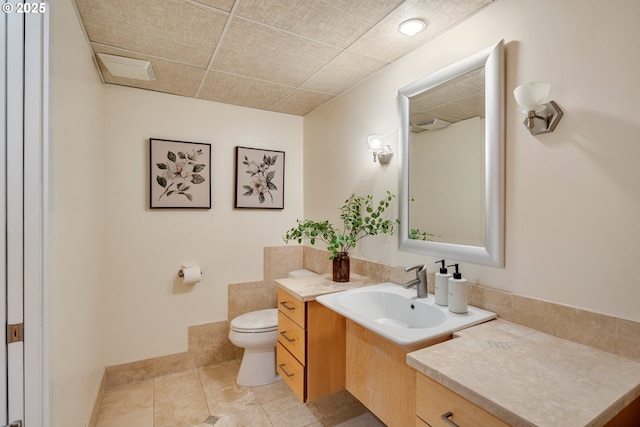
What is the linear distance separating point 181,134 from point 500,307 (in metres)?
2.49

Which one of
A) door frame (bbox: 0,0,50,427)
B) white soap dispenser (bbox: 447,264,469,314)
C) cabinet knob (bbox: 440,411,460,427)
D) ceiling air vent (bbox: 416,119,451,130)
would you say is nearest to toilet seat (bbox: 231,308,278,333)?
door frame (bbox: 0,0,50,427)

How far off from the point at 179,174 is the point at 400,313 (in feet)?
6.49

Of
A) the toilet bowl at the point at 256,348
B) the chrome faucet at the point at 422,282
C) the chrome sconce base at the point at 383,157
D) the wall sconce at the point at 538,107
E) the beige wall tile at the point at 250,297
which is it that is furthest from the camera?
the beige wall tile at the point at 250,297

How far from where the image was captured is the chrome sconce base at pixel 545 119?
3.76 ft

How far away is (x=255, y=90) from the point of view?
2.36m

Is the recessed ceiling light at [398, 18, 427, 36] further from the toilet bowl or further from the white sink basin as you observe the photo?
the toilet bowl

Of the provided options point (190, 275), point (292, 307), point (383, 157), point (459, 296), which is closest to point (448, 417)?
point (459, 296)

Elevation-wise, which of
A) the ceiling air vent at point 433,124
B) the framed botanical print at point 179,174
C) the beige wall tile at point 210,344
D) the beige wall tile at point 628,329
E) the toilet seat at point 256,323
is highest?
the ceiling air vent at point 433,124

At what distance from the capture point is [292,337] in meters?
1.85

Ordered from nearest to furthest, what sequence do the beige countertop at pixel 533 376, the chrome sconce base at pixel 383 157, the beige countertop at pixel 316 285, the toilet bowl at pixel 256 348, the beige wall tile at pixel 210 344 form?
the beige countertop at pixel 533 376 → the beige countertop at pixel 316 285 → the chrome sconce base at pixel 383 157 → the toilet bowl at pixel 256 348 → the beige wall tile at pixel 210 344

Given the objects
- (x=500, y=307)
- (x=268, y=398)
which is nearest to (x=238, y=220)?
(x=268, y=398)

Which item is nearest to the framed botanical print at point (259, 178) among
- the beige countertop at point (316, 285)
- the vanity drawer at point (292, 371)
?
the beige countertop at point (316, 285)

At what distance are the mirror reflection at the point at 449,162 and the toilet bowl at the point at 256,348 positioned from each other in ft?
4.22

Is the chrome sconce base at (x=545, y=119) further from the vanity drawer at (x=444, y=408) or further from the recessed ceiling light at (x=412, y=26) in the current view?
the vanity drawer at (x=444, y=408)
